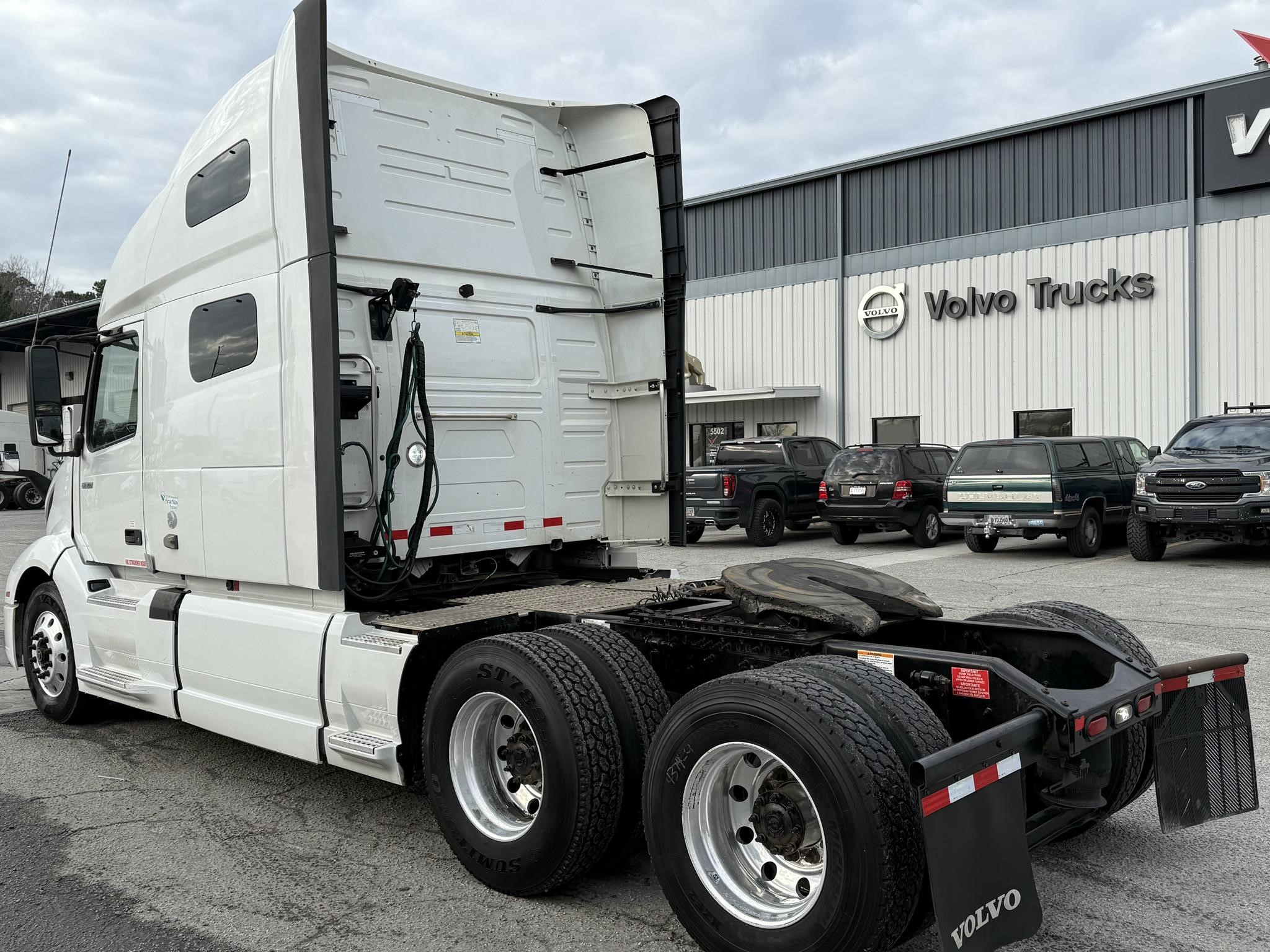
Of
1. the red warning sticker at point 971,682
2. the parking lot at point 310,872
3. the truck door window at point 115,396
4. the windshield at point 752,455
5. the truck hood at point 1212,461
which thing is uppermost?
the truck door window at point 115,396

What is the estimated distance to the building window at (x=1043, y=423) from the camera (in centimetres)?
2212

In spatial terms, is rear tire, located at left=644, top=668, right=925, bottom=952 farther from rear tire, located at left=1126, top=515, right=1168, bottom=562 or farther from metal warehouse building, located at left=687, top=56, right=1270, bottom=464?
metal warehouse building, located at left=687, top=56, right=1270, bottom=464

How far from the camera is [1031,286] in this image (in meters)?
22.4

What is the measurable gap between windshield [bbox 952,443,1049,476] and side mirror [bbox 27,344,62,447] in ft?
41.8

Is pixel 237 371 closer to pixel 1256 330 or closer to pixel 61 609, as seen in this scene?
pixel 61 609

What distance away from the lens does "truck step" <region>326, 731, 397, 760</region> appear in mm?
4406

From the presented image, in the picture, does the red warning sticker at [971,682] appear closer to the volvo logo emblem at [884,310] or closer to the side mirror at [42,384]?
the side mirror at [42,384]

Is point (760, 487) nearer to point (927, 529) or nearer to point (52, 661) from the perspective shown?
point (927, 529)

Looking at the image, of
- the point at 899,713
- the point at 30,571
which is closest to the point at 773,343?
the point at 30,571

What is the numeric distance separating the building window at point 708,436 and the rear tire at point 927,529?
30.9ft

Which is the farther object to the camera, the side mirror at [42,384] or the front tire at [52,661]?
the front tire at [52,661]

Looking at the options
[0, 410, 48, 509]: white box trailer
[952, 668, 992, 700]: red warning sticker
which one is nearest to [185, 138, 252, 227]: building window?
[952, 668, 992, 700]: red warning sticker

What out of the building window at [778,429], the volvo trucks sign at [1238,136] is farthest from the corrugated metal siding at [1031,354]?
the building window at [778,429]

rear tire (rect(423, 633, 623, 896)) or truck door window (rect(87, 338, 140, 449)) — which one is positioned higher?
truck door window (rect(87, 338, 140, 449))
